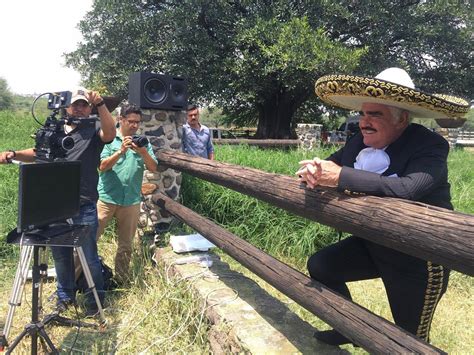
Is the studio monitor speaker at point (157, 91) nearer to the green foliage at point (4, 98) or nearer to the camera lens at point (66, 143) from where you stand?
the camera lens at point (66, 143)

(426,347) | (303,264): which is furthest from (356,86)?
(303,264)

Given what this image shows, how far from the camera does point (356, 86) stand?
183cm

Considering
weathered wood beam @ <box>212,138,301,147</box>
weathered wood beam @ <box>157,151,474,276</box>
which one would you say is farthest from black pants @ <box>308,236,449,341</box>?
weathered wood beam @ <box>212,138,301,147</box>

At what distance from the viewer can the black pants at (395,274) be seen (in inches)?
74.3

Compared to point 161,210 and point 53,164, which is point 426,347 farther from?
point 161,210

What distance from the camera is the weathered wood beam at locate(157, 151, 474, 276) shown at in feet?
4.46

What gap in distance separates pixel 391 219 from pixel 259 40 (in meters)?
12.5

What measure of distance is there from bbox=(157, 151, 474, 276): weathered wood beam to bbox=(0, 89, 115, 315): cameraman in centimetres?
152

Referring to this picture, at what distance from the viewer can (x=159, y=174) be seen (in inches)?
181

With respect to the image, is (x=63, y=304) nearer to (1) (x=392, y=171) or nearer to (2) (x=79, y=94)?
(2) (x=79, y=94)

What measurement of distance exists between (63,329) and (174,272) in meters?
0.92

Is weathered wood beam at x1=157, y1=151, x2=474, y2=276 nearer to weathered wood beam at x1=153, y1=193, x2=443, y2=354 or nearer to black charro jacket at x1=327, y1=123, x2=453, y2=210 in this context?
black charro jacket at x1=327, y1=123, x2=453, y2=210

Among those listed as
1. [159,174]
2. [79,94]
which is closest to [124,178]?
[159,174]

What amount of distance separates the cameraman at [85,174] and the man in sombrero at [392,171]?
1.86 metres
